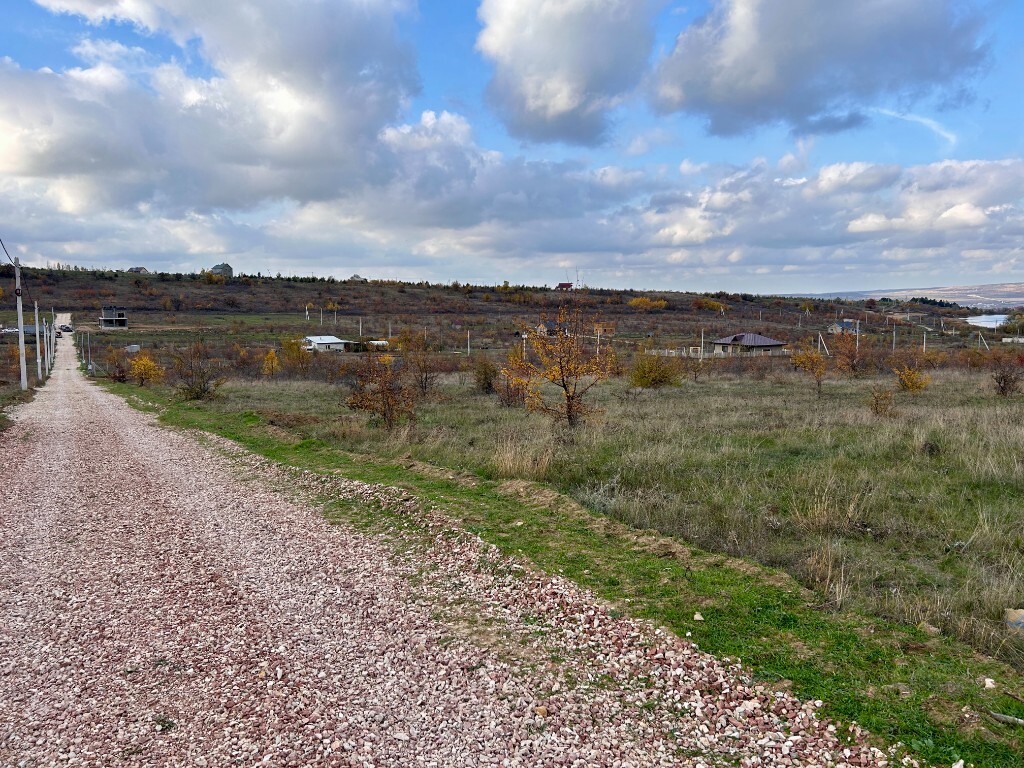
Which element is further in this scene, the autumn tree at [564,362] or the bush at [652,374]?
the bush at [652,374]

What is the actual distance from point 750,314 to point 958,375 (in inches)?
3236

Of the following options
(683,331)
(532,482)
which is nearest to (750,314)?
(683,331)

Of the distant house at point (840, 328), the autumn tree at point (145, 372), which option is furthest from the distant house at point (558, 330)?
the distant house at point (840, 328)

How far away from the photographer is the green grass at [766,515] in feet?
13.0

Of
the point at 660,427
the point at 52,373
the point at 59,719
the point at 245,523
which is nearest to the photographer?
the point at 59,719

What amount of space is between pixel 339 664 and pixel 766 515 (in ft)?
19.8

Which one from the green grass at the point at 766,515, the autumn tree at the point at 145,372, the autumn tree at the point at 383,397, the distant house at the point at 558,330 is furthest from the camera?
the autumn tree at the point at 145,372

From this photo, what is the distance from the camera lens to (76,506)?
29.0ft

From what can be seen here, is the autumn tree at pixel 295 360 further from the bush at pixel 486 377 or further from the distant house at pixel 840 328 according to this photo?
the distant house at pixel 840 328

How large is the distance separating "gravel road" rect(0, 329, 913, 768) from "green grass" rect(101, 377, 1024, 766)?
45cm

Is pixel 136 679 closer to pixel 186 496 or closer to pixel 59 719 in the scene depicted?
pixel 59 719

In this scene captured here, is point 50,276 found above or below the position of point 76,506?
above

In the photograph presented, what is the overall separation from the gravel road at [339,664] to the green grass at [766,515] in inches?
17.6

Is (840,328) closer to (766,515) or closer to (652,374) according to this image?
(652,374)
